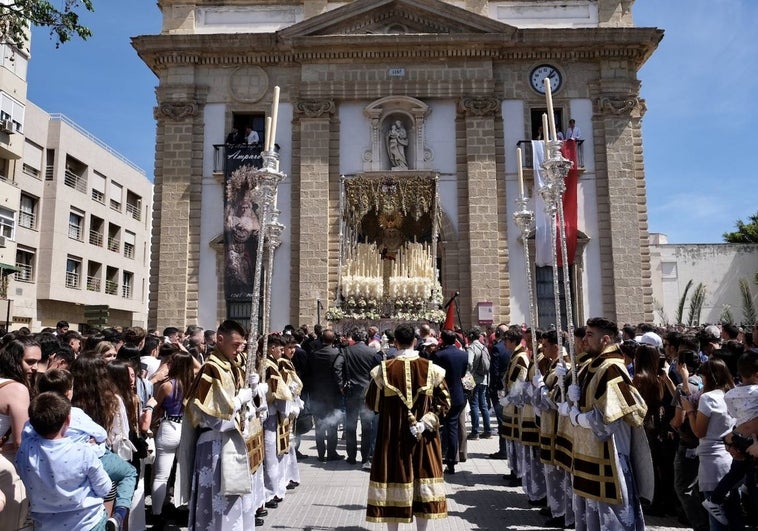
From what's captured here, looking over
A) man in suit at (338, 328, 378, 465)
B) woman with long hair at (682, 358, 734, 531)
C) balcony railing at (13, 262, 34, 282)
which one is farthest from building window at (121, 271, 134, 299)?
woman with long hair at (682, 358, 734, 531)

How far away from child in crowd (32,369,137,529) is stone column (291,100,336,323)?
13.6 meters

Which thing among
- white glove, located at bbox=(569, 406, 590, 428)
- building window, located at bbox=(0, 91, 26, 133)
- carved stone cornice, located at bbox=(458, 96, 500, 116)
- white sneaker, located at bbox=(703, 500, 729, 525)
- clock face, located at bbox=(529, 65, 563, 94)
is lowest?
white sneaker, located at bbox=(703, 500, 729, 525)

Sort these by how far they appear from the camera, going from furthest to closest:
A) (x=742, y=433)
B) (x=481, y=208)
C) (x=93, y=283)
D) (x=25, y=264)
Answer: (x=93, y=283), (x=25, y=264), (x=481, y=208), (x=742, y=433)

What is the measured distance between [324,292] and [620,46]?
38.6 ft

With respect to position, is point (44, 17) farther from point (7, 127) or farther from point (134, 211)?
point (134, 211)

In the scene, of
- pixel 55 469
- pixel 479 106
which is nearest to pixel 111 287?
pixel 479 106

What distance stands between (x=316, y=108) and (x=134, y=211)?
26.2 meters

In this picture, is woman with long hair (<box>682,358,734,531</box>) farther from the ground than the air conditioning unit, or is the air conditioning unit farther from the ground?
the air conditioning unit

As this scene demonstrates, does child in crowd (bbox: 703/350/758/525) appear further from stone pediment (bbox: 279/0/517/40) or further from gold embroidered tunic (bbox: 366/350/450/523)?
stone pediment (bbox: 279/0/517/40)

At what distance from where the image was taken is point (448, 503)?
6996 millimetres

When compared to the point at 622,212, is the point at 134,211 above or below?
above

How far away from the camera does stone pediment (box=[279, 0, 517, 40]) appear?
18.6 meters

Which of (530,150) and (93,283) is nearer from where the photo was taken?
(530,150)

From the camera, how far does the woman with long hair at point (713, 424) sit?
505cm
